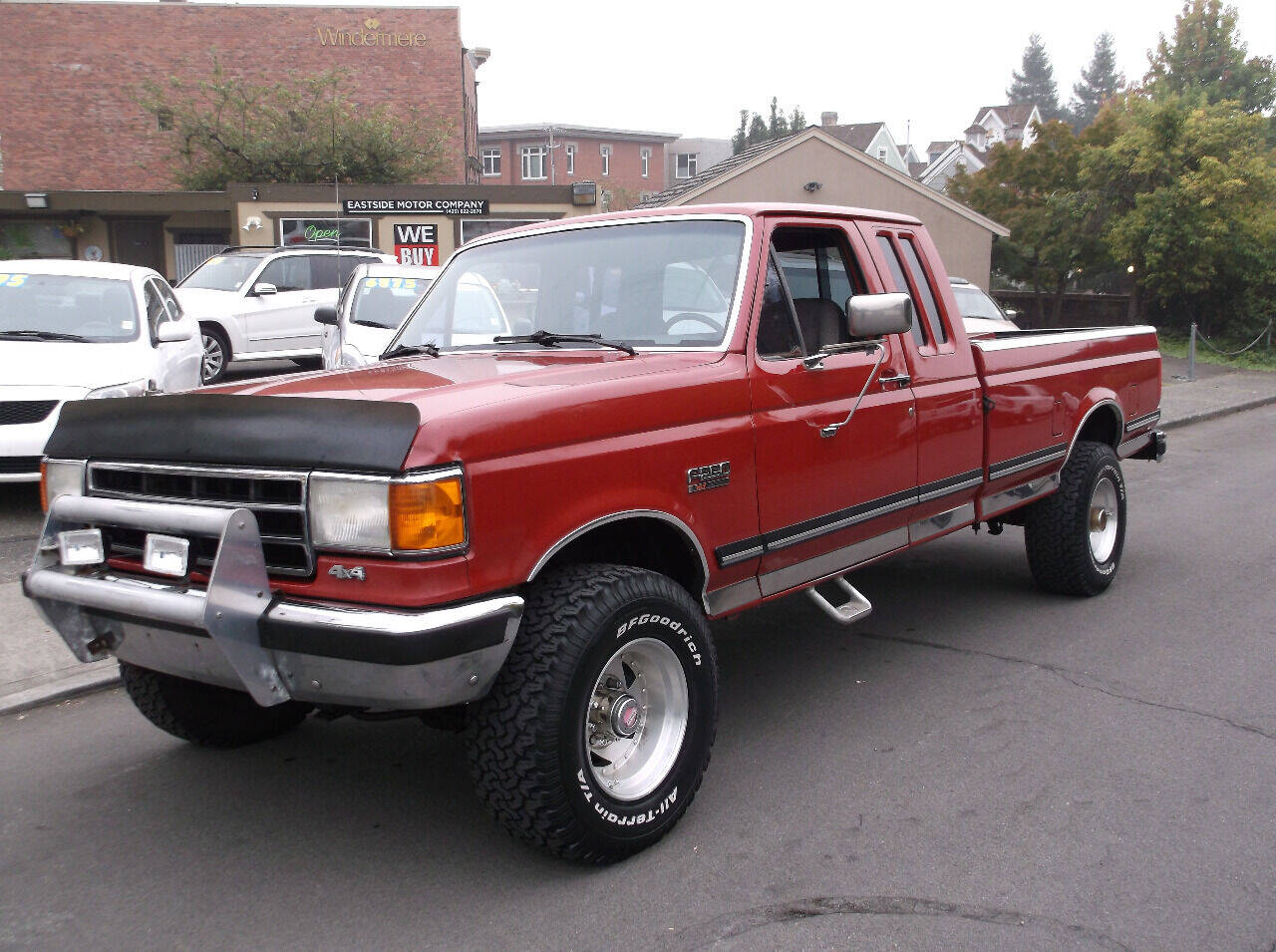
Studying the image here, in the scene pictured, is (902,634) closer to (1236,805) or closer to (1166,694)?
(1166,694)

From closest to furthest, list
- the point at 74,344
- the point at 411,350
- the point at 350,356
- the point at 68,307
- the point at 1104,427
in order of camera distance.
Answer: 1. the point at 411,350
2. the point at 1104,427
3. the point at 74,344
4. the point at 68,307
5. the point at 350,356

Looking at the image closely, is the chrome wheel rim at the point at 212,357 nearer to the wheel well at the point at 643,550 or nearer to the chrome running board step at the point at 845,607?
the chrome running board step at the point at 845,607

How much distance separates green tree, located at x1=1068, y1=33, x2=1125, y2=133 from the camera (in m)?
106

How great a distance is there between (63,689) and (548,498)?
314 cm

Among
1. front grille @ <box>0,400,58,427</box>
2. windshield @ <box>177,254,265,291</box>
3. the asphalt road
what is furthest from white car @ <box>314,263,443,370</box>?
the asphalt road

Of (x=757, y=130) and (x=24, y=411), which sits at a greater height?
(x=757, y=130)

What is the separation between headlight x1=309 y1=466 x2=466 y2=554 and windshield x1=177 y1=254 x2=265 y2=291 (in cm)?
1342

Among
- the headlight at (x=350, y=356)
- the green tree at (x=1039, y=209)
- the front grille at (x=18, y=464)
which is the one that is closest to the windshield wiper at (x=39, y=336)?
the front grille at (x=18, y=464)

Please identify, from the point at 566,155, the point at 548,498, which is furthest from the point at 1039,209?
the point at 566,155

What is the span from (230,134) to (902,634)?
27094mm

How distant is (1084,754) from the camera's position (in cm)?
421

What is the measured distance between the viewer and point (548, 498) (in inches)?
127

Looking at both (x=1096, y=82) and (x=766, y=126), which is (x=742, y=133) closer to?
(x=766, y=126)

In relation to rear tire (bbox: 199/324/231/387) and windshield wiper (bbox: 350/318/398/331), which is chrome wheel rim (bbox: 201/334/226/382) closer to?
rear tire (bbox: 199/324/231/387)
